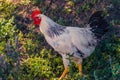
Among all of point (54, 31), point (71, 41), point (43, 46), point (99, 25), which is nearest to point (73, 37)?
point (71, 41)

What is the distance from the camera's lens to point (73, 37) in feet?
17.1

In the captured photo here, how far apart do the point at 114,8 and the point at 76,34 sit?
4.77ft

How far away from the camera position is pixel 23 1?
6.77 m

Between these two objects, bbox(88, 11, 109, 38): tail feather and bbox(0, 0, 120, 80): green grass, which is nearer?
bbox(0, 0, 120, 80): green grass

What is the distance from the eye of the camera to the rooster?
16.9ft

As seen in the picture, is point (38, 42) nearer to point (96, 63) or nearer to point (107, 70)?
point (96, 63)

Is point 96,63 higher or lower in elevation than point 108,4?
lower

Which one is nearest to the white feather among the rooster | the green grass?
the rooster

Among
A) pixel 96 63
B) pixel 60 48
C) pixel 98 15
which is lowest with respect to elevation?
pixel 96 63

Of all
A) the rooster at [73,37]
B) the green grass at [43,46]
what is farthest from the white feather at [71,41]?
the green grass at [43,46]

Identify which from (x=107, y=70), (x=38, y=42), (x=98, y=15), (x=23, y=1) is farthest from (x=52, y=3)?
(x=107, y=70)

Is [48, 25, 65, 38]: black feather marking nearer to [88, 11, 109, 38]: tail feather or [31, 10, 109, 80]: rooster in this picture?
[31, 10, 109, 80]: rooster

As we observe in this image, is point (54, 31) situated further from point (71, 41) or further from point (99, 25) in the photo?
point (99, 25)

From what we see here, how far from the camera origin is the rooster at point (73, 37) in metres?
5.15
